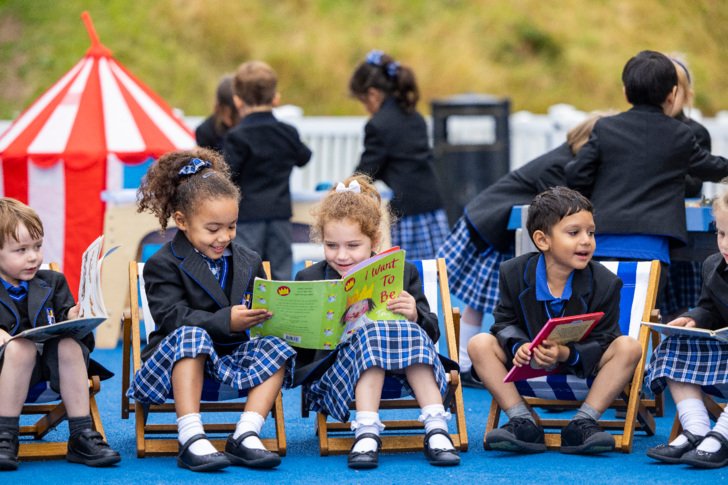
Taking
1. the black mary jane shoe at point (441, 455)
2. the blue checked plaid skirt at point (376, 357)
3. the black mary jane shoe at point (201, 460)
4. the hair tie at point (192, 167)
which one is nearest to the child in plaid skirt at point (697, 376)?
the black mary jane shoe at point (441, 455)

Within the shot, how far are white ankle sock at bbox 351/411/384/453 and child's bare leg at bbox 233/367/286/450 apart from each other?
326 millimetres

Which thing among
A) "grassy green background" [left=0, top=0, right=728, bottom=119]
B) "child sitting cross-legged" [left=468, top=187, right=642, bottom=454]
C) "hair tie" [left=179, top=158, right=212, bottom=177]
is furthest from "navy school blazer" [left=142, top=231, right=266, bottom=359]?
"grassy green background" [left=0, top=0, right=728, bottom=119]

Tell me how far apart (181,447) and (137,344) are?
0.53 metres

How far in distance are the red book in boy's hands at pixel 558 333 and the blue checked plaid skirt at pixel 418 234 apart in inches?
146

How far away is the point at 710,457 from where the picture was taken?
4.43 metres

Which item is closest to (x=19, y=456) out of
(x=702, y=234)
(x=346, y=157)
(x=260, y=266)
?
(x=260, y=266)

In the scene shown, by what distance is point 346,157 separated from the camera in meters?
12.5

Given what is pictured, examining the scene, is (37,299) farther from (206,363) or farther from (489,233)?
(489,233)

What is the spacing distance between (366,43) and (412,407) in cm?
1329

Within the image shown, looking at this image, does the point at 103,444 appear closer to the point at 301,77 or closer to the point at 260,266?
the point at 260,266

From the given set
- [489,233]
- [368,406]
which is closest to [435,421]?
[368,406]

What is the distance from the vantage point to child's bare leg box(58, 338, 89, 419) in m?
4.52

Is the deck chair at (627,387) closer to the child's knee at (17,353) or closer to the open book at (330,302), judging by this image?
the open book at (330,302)

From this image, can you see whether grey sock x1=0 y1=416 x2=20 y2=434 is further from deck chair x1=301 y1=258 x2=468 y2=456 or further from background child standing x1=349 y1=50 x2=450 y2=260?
background child standing x1=349 y1=50 x2=450 y2=260
